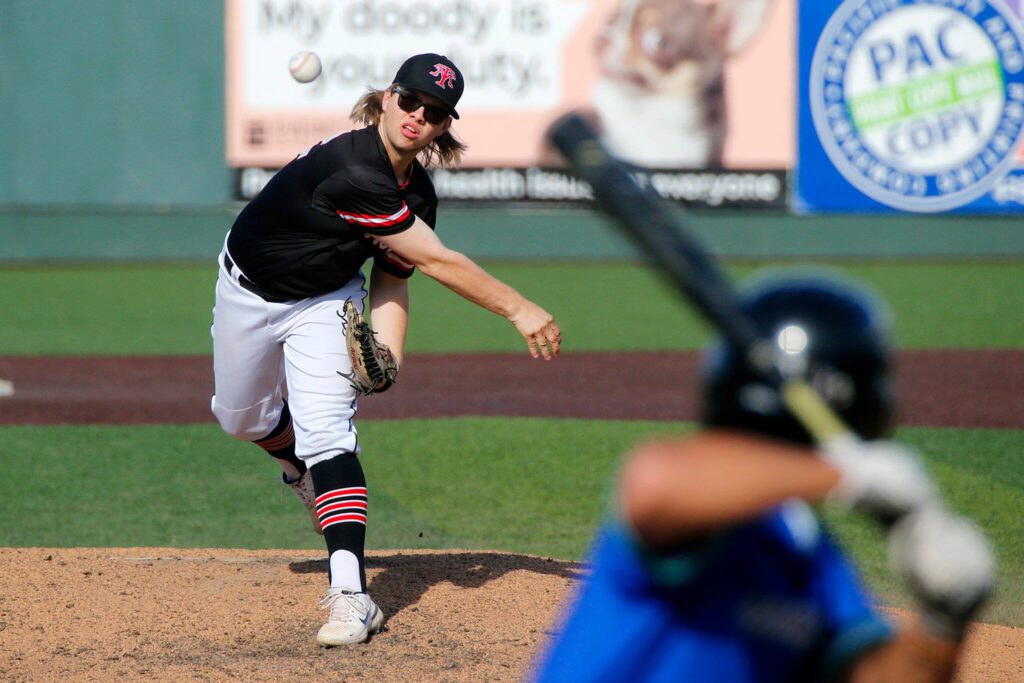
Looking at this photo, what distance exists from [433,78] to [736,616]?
113 inches

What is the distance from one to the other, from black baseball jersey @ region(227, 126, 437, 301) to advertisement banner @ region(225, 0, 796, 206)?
43.3 feet

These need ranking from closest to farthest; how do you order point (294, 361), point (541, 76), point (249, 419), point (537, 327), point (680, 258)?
point (680, 258), point (537, 327), point (294, 361), point (249, 419), point (541, 76)

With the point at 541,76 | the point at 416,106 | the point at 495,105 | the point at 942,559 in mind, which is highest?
the point at 416,106

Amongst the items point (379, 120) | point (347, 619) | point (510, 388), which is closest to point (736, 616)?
point (347, 619)

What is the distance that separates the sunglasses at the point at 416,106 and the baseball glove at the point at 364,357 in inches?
26.9

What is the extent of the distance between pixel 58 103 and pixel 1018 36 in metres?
12.8

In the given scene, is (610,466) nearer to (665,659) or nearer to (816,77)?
(665,659)

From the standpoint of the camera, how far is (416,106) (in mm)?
4207

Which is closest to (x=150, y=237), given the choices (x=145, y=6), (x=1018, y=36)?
(x=145, y=6)

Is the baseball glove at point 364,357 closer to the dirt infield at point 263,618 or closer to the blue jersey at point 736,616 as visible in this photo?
the dirt infield at point 263,618

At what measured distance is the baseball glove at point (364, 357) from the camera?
4285mm

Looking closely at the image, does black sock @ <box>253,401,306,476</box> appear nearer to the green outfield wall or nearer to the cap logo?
the cap logo

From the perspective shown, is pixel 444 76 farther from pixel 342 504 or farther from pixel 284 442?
pixel 284 442

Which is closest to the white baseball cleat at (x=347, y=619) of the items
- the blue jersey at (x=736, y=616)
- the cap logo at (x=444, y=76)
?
the cap logo at (x=444, y=76)
